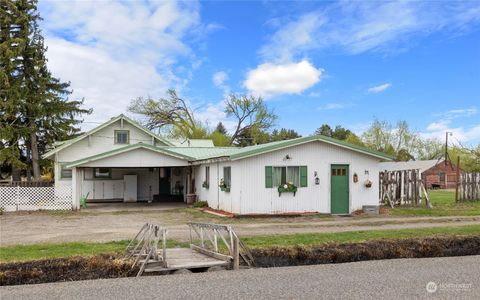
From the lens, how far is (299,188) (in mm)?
18359

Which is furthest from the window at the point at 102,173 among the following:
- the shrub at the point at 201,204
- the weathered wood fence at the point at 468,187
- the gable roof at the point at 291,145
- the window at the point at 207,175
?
the weathered wood fence at the point at 468,187

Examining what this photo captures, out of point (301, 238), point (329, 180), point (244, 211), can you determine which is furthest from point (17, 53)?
point (301, 238)

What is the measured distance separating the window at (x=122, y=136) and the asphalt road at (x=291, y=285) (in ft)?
69.0

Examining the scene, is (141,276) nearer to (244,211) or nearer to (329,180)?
(244,211)

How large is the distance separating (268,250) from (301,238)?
1976 millimetres

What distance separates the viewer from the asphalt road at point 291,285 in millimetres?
6363

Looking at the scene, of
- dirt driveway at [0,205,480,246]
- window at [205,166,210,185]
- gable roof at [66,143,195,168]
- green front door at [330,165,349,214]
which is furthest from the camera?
window at [205,166,210,185]

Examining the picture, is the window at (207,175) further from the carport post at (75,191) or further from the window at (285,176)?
the carport post at (75,191)

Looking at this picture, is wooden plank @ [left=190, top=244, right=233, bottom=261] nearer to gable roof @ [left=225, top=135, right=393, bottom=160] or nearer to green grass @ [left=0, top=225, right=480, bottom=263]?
green grass @ [left=0, top=225, right=480, bottom=263]

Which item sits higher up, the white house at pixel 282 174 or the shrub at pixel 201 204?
the white house at pixel 282 174

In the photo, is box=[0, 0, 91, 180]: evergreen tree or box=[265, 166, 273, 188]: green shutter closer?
box=[265, 166, 273, 188]: green shutter

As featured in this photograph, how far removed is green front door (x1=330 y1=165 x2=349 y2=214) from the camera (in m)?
18.8

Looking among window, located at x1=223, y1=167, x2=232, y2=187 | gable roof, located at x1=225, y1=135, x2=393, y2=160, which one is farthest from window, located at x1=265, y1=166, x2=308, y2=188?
window, located at x1=223, y1=167, x2=232, y2=187

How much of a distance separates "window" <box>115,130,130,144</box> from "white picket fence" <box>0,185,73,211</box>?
19.0 ft
